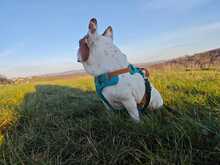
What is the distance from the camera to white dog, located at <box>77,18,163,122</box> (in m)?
2.45

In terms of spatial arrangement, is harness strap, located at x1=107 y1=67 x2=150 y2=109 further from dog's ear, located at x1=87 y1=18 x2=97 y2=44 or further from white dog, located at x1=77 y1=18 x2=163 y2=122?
dog's ear, located at x1=87 y1=18 x2=97 y2=44

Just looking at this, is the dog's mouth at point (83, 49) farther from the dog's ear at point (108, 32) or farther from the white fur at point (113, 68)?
the dog's ear at point (108, 32)

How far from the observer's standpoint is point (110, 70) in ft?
8.20

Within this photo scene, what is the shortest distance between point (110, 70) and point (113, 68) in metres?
0.04

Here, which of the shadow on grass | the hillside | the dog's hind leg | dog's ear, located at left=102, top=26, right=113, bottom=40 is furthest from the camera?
the hillside

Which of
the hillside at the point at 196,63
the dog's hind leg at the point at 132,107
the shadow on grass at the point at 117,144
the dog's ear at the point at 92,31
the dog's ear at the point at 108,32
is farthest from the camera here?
the hillside at the point at 196,63

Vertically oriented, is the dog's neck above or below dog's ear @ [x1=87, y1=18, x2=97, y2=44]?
below

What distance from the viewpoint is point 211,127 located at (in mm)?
1834

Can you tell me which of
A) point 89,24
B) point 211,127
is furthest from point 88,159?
point 89,24

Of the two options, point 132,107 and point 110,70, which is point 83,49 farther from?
point 132,107

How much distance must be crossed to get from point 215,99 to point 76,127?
172cm

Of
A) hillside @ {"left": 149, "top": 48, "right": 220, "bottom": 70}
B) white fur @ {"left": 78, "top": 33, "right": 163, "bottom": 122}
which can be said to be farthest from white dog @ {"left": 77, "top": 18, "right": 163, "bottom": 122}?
hillside @ {"left": 149, "top": 48, "right": 220, "bottom": 70}

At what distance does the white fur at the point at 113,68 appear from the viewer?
96.7 inches

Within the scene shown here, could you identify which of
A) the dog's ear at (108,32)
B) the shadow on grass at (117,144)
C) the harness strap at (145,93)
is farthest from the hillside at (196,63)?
the shadow on grass at (117,144)
